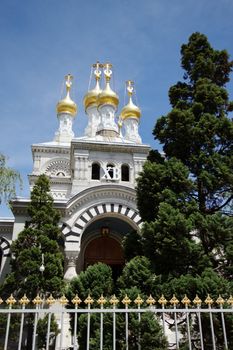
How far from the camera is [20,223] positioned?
17391 millimetres

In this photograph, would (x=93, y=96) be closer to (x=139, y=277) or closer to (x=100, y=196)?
(x=100, y=196)

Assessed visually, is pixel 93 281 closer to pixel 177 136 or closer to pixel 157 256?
pixel 157 256

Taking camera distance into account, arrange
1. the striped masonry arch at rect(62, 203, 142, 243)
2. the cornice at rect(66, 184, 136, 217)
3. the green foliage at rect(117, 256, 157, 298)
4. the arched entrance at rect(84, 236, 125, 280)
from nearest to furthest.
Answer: the green foliage at rect(117, 256, 157, 298) → the striped masonry arch at rect(62, 203, 142, 243) → the cornice at rect(66, 184, 136, 217) → the arched entrance at rect(84, 236, 125, 280)

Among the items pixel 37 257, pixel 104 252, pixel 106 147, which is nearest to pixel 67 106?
pixel 106 147

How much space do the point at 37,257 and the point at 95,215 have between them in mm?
4655

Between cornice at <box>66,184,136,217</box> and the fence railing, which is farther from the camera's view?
cornice at <box>66,184,136,217</box>

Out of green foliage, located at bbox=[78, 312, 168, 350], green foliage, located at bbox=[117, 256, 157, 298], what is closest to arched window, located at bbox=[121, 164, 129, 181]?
green foliage, located at bbox=[117, 256, 157, 298]

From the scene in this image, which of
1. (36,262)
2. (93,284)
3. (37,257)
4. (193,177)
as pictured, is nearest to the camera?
(93,284)

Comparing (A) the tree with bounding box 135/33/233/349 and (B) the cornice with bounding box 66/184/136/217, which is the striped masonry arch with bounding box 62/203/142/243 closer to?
(B) the cornice with bounding box 66/184/136/217

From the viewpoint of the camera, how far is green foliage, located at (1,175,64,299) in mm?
13625

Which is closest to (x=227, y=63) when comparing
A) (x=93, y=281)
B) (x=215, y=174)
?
(x=215, y=174)

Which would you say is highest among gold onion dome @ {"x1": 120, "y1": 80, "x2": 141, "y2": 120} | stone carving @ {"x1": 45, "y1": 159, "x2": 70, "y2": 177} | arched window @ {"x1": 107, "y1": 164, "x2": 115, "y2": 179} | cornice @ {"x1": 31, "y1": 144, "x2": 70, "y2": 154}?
gold onion dome @ {"x1": 120, "y1": 80, "x2": 141, "y2": 120}

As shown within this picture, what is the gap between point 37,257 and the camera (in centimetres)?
1403

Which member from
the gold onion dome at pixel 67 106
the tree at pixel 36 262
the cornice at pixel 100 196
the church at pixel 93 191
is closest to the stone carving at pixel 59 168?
the church at pixel 93 191
